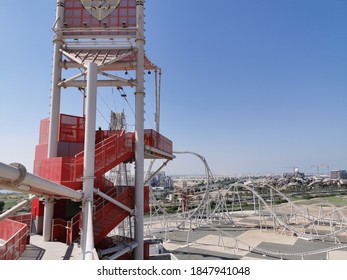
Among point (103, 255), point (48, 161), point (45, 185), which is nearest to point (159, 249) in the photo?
point (103, 255)

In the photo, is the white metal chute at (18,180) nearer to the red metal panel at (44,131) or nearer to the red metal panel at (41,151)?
the red metal panel at (41,151)

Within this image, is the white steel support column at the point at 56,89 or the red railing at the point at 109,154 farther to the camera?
the white steel support column at the point at 56,89

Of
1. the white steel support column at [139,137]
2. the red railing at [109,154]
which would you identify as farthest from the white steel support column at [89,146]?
the white steel support column at [139,137]

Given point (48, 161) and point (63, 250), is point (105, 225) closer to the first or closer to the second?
point (63, 250)

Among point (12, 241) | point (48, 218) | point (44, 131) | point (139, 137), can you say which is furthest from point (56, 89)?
point (12, 241)

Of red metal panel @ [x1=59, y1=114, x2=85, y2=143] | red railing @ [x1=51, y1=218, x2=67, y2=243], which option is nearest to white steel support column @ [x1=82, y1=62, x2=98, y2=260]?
red railing @ [x1=51, y1=218, x2=67, y2=243]
